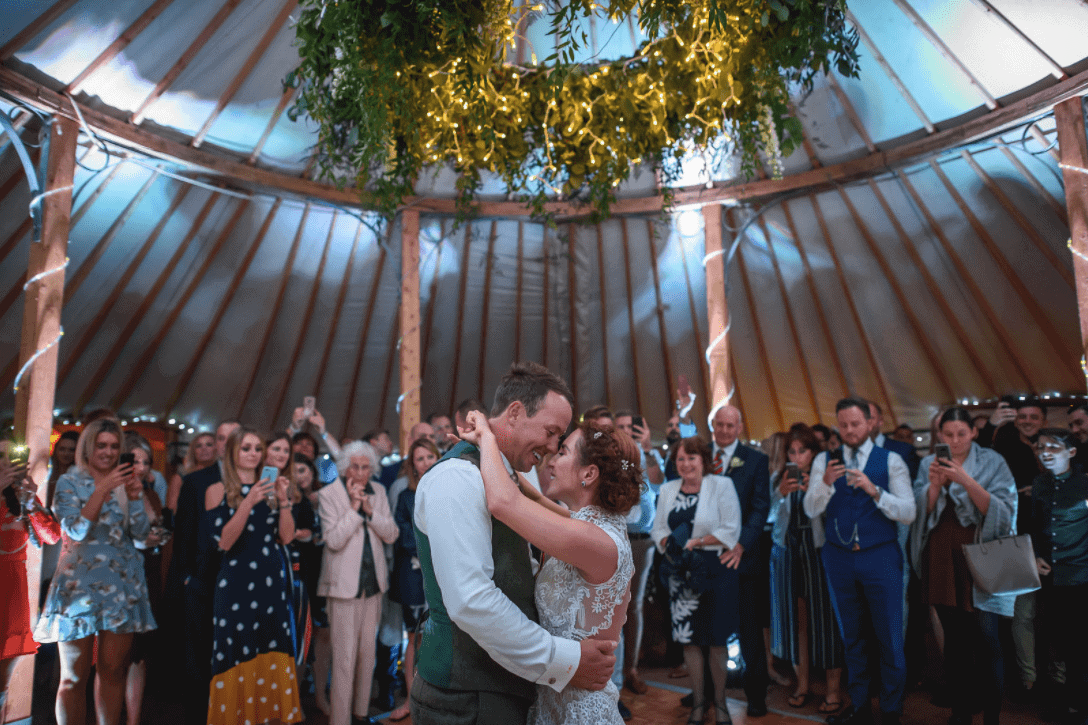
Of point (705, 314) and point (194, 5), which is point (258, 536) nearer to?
point (194, 5)

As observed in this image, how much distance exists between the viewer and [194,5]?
4613 mm

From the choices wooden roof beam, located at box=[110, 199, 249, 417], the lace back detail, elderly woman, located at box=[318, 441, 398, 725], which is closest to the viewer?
the lace back detail

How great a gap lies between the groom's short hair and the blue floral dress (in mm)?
2516

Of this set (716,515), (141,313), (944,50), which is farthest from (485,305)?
(716,515)

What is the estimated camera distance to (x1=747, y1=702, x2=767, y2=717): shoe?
13.0 feet

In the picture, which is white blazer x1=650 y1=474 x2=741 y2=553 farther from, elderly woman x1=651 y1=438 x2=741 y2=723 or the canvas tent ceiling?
the canvas tent ceiling

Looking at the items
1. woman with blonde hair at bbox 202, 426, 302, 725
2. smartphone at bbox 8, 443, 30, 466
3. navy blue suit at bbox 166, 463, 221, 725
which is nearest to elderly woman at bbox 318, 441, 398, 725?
woman with blonde hair at bbox 202, 426, 302, 725

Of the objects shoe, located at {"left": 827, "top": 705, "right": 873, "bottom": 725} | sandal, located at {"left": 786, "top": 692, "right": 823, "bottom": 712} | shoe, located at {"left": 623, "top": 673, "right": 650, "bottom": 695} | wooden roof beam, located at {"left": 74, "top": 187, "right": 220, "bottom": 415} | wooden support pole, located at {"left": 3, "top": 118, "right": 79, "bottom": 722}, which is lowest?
shoe, located at {"left": 827, "top": 705, "right": 873, "bottom": 725}

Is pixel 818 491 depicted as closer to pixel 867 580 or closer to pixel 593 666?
pixel 867 580

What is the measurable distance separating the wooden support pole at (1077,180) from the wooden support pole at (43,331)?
231 inches

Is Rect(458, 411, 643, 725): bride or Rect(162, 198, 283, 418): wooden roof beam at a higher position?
Rect(162, 198, 283, 418): wooden roof beam

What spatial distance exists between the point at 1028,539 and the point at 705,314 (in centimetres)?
502

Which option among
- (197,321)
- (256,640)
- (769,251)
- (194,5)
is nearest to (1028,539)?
(256,640)

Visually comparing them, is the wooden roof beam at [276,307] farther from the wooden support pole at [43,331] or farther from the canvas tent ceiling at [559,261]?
the wooden support pole at [43,331]
